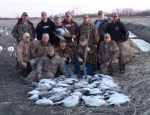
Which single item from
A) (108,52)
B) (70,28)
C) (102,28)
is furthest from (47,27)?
(108,52)

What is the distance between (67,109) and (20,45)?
3.65m

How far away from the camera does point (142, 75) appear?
9.27 m

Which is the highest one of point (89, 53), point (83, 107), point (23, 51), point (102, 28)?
point (102, 28)

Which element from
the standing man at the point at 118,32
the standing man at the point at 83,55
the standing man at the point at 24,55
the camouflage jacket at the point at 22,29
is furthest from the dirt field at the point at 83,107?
the camouflage jacket at the point at 22,29

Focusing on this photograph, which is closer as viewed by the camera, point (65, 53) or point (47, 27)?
point (65, 53)

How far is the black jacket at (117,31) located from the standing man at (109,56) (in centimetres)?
40

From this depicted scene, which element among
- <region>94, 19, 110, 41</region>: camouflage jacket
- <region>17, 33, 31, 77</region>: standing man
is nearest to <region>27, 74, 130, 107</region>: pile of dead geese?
<region>17, 33, 31, 77</region>: standing man

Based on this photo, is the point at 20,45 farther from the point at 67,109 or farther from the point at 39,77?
the point at 67,109

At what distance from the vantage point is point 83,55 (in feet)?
31.2

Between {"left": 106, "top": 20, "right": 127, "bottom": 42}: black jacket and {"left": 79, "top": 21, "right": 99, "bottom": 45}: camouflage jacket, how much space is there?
53 cm

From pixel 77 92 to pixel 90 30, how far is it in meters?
2.89

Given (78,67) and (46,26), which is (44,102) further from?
(46,26)

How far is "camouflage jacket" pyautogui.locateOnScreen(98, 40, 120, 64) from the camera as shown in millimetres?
9531

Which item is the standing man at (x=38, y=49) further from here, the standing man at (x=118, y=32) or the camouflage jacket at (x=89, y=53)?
the standing man at (x=118, y=32)
